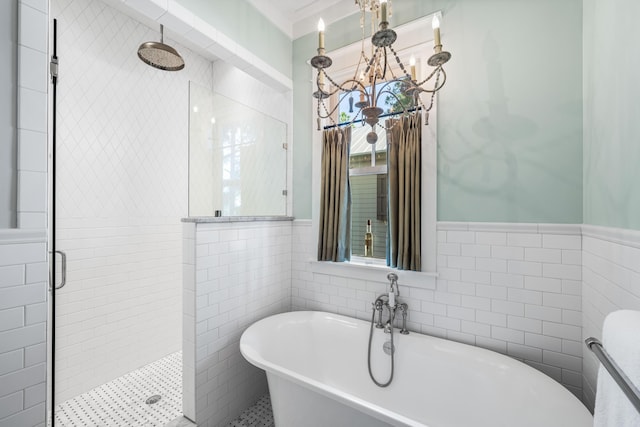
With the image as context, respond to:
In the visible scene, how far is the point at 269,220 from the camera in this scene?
86.7 inches

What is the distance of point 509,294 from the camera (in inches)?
62.2

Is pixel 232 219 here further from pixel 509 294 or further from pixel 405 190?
→ pixel 509 294

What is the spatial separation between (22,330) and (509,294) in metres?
2.32

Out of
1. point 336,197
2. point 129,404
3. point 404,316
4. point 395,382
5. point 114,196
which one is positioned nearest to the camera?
point 395,382

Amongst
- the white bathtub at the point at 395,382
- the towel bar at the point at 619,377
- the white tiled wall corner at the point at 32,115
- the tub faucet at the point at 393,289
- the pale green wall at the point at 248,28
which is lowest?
the white bathtub at the point at 395,382

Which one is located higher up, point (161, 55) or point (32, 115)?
point (161, 55)

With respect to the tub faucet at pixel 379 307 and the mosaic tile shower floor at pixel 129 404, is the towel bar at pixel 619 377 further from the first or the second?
the mosaic tile shower floor at pixel 129 404

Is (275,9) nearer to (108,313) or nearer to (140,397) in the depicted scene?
(108,313)

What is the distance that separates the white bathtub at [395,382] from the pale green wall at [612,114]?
33.3 inches

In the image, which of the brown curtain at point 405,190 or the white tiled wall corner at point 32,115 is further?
the brown curtain at point 405,190

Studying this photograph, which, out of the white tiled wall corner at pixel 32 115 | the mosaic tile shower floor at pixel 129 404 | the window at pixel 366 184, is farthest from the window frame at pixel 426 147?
the mosaic tile shower floor at pixel 129 404

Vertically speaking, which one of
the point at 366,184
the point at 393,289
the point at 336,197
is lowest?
the point at 393,289

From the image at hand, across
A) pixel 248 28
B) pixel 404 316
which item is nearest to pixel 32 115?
pixel 248 28

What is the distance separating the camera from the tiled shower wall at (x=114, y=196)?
199cm
